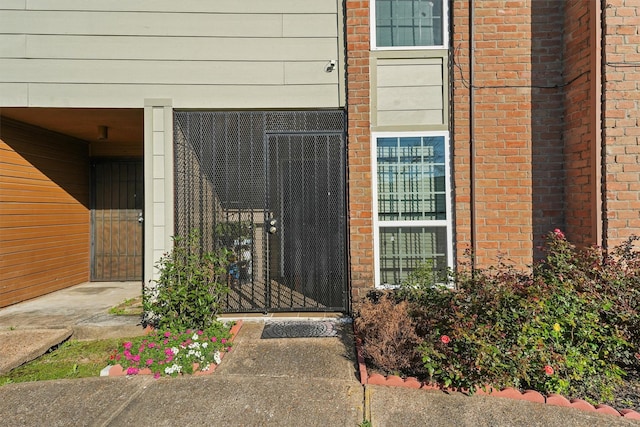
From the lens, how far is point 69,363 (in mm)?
3396

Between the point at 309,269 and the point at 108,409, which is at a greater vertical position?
the point at 309,269

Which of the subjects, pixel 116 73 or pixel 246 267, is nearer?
pixel 116 73

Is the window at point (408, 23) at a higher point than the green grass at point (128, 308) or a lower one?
higher

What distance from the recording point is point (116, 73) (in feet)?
13.6

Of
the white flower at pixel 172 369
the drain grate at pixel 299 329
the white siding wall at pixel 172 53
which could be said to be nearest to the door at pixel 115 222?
the white siding wall at pixel 172 53

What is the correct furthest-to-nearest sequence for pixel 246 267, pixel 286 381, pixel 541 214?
1. pixel 246 267
2. pixel 541 214
3. pixel 286 381

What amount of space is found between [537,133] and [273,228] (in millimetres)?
3262

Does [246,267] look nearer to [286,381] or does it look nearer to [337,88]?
[286,381]

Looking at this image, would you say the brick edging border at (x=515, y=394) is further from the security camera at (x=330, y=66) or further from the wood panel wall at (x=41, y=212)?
the wood panel wall at (x=41, y=212)

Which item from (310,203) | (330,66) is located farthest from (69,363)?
(330,66)

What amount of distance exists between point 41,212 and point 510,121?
6544 mm

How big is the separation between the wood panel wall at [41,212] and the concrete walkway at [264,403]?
2681 millimetres

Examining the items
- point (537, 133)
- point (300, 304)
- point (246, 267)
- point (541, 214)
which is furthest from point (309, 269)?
point (537, 133)

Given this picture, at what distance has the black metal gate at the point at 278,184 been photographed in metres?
4.29
